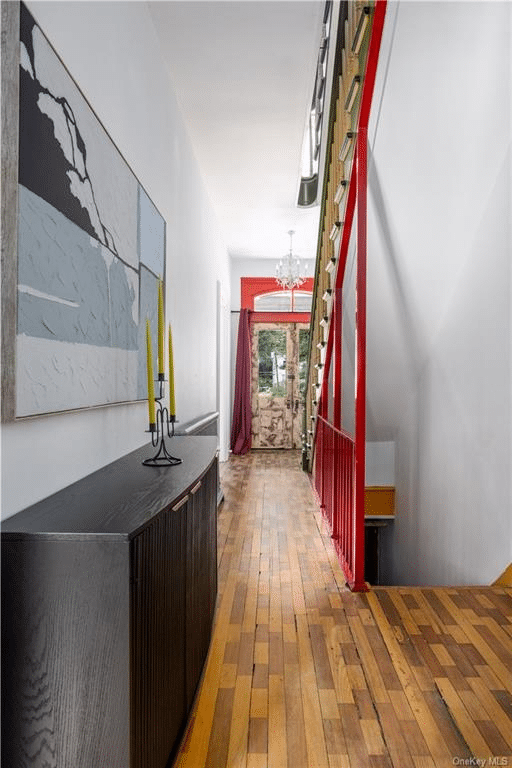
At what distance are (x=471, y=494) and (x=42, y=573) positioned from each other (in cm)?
266

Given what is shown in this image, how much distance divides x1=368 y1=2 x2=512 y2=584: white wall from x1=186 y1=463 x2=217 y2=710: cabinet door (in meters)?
1.52

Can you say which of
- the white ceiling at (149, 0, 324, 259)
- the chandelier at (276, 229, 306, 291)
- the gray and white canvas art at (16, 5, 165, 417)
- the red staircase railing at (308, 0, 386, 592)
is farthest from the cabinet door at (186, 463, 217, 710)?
the chandelier at (276, 229, 306, 291)

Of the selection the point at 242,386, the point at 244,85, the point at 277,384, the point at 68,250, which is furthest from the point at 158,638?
the point at 277,384

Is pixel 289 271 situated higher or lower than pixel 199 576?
higher

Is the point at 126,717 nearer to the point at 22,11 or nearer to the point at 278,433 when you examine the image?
the point at 22,11

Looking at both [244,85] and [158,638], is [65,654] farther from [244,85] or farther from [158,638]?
[244,85]

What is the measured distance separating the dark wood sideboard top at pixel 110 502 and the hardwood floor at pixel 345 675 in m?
0.73

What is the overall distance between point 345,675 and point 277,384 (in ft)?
23.3

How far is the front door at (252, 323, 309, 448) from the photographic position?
9.05 meters

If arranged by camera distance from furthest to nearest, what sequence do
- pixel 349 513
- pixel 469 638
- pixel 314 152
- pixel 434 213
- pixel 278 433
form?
1. pixel 278 433
2. pixel 314 152
3. pixel 349 513
4. pixel 434 213
5. pixel 469 638

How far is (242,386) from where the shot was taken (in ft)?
29.3

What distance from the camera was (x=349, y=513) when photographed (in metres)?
3.27

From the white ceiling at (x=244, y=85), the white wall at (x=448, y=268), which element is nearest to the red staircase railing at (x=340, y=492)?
the white wall at (x=448, y=268)

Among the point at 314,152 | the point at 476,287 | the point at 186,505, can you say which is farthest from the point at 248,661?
the point at 314,152
